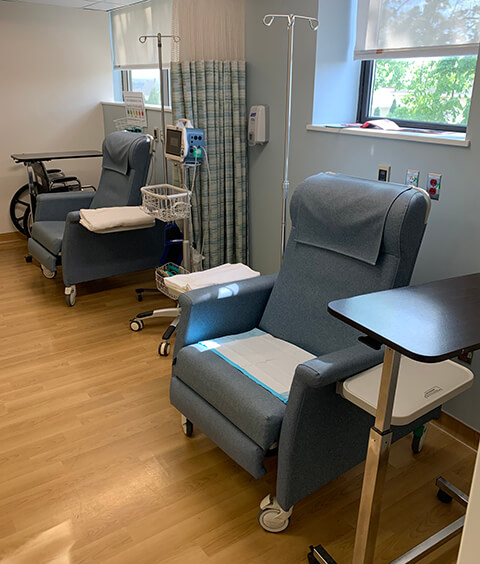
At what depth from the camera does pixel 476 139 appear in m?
1.99

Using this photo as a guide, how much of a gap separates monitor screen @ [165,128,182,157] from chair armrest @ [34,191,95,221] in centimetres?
135

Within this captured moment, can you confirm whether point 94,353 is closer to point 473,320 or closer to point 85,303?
point 85,303

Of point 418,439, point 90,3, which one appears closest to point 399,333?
point 418,439

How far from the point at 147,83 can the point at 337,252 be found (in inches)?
126

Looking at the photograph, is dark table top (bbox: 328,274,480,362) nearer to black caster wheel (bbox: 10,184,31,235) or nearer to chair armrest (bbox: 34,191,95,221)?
chair armrest (bbox: 34,191,95,221)

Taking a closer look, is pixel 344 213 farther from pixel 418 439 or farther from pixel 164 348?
pixel 164 348

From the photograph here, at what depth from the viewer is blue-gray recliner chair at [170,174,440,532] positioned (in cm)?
162

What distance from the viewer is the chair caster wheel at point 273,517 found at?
174cm

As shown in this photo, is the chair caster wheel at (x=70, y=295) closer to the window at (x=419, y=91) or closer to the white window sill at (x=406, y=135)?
the white window sill at (x=406, y=135)

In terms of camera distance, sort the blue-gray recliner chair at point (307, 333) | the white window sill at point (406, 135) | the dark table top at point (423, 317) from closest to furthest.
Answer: the dark table top at point (423, 317)
the blue-gray recliner chair at point (307, 333)
the white window sill at point (406, 135)

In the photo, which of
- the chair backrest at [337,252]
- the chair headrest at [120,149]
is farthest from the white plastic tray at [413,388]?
the chair headrest at [120,149]

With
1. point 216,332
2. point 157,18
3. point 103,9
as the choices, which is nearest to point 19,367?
point 216,332

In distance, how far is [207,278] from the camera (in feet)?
8.11

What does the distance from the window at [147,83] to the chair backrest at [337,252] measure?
2.36m
